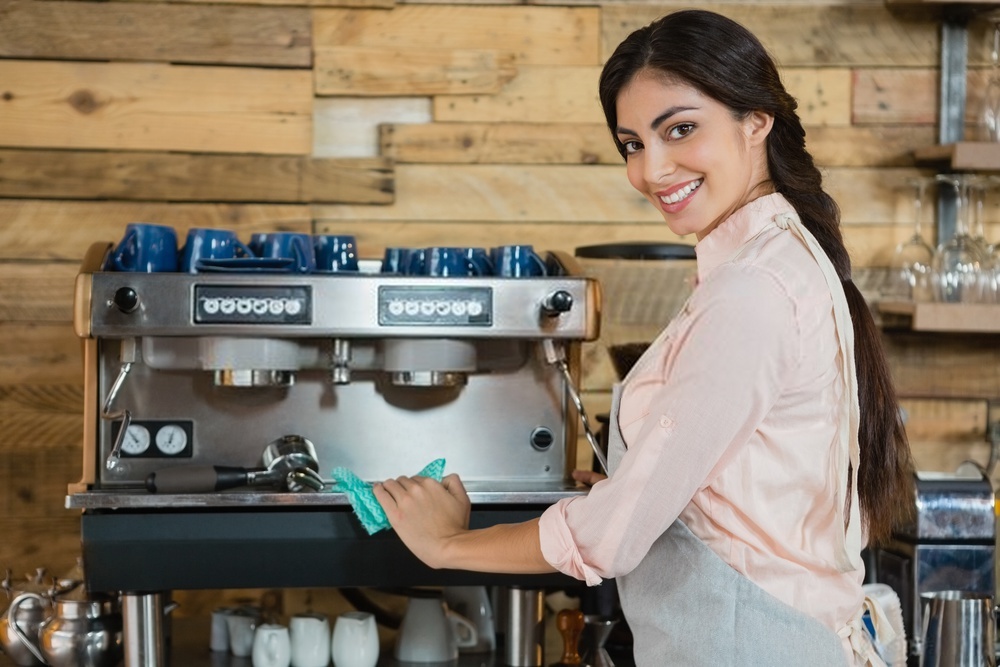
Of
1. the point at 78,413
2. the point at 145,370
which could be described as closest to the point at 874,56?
the point at 145,370

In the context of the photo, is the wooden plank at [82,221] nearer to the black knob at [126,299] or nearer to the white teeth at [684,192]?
the black knob at [126,299]

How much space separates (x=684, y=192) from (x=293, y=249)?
2.48 feet

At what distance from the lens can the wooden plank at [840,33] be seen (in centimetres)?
251

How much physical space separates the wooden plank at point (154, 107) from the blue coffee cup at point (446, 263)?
68cm

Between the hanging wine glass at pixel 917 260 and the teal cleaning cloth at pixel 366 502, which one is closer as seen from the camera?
the teal cleaning cloth at pixel 366 502

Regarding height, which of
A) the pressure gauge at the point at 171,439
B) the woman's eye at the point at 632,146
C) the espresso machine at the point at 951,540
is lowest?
the espresso machine at the point at 951,540

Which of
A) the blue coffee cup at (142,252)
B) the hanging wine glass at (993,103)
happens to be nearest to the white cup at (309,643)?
the blue coffee cup at (142,252)

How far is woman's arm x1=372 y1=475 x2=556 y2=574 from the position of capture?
1.26m

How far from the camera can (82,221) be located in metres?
2.38

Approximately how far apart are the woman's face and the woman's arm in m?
0.38

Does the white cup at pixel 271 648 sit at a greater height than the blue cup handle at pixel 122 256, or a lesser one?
lesser

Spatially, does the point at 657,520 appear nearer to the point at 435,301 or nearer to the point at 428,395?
the point at 435,301

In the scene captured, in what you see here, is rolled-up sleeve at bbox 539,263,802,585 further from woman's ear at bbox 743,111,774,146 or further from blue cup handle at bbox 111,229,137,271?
blue cup handle at bbox 111,229,137,271

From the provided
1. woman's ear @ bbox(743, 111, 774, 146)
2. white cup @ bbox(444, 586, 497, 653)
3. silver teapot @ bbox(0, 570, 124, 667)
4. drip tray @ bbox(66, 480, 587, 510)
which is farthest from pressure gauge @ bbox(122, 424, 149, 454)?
woman's ear @ bbox(743, 111, 774, 146)
